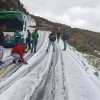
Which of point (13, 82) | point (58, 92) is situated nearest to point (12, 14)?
point (13, 82)

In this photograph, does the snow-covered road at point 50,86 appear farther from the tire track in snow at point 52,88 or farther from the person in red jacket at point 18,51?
the person in red jacket at point 18,51

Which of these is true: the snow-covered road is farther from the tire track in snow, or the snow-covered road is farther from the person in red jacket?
the person in red jacket

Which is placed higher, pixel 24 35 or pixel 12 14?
pixel 12 14

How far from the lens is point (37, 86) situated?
7.80 m

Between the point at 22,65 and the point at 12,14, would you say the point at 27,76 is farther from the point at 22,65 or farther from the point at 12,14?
the point at 12,14

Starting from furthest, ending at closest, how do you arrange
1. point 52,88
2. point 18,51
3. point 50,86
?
point 18,51 < point 50,86 < point 52,88

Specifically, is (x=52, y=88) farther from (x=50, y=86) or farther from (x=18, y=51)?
(x=18, y=51)

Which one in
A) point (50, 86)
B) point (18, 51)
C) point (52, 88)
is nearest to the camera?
point (52, 88)

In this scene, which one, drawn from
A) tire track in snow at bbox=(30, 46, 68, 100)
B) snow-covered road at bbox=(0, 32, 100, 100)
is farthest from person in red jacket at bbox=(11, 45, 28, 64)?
tire track in snow at bbox=(30, 46, 68, 100)

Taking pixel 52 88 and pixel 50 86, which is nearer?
pixel 52 88

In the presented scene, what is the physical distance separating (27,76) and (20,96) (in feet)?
8.30

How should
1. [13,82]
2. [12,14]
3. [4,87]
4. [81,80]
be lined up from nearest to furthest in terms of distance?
[4,87] < [13,82] < [81,80] < [12,14]

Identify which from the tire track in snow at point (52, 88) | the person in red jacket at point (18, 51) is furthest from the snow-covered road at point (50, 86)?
the person in red jacket at point (18, 51)

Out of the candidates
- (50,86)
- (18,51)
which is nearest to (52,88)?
(50,86)
